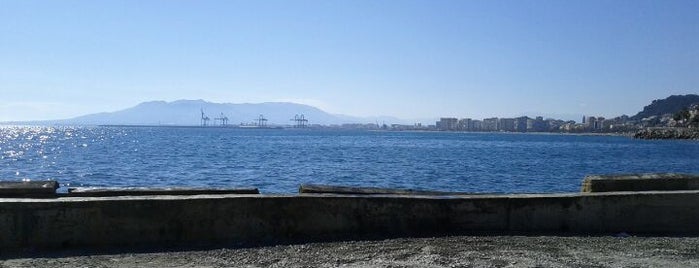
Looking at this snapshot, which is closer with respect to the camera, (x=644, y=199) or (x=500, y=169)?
(x=644, y=199)

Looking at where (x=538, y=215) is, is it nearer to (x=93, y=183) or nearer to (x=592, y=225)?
(x=592, y=225)

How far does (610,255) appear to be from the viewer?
7820 mm

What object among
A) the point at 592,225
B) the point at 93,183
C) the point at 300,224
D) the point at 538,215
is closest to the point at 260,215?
the point at 300,224

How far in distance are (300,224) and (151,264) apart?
1964 millimetres

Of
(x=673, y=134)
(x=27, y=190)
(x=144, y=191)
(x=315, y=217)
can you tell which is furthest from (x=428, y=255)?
(x=673, y=134)

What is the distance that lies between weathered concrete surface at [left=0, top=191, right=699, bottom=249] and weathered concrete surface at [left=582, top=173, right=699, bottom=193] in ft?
2.90

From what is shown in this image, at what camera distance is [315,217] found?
8633 millimetres

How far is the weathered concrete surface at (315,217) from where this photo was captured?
7789mm

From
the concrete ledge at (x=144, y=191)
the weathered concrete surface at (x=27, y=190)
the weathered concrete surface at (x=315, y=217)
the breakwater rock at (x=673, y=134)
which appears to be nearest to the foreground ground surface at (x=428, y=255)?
the weathered concrete surface at (x=315, y=217)

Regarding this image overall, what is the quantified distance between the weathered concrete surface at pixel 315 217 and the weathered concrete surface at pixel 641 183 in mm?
883

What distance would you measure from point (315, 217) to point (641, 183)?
471 centimetres

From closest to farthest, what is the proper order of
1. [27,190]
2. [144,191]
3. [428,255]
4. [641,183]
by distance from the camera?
[428,255]
[27,190]
[144,191]
[641,183]

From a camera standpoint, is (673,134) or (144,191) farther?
(673,134)

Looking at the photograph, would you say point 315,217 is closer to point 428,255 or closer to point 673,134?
point 428,255
